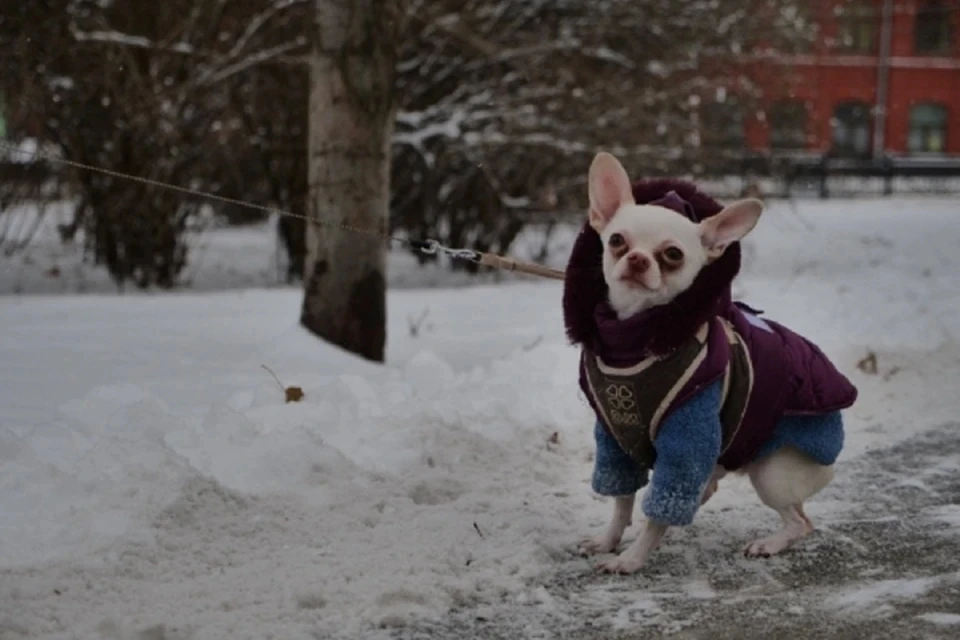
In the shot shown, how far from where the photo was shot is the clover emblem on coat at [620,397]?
13.6ft

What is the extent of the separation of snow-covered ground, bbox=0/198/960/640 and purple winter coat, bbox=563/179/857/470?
21.2 inches

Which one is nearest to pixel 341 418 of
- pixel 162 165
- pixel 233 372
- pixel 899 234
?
pixel 233 372

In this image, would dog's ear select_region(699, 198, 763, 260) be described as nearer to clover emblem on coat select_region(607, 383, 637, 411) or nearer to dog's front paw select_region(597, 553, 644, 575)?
clover emblem on coat select_region(607, 383, 637, 411)

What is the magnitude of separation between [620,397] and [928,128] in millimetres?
43621

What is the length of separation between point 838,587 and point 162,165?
30.1 feet

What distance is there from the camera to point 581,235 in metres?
4.39

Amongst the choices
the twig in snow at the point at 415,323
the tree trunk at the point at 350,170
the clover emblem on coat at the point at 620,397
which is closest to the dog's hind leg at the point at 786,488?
the clover emblem on coat at the point at 620,397

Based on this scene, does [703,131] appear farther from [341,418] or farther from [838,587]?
[838,587]

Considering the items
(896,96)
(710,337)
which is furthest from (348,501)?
(896,96)

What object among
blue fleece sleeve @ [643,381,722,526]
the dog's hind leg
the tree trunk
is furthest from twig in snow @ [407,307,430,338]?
blue fleece sleeve @ [643,381,722,526]

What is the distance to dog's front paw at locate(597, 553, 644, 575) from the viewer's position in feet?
13.9

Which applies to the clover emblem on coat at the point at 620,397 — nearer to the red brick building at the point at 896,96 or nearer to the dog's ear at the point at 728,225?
the dog's ear at the point at 728,225

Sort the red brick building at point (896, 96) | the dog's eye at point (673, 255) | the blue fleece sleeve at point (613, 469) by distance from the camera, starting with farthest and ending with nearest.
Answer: the red brick building at point (896, 96)
the blue fleece sleeve at point (613, 469)
the dog's eye at point (673, 255)

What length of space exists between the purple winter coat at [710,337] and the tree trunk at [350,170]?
324 centimetres
